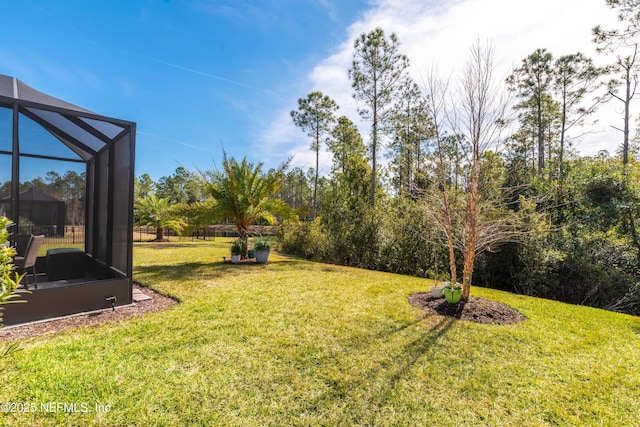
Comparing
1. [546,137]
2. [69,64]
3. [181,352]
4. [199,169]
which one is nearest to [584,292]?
[181,352]

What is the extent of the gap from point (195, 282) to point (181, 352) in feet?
11.7

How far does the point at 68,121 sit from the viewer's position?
5.05 meters

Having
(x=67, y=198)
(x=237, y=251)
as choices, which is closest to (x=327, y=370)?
(x=67, y=198)

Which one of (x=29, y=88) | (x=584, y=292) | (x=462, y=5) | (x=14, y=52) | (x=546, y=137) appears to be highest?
(x=546, y=137)

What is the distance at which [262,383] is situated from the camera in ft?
8.75

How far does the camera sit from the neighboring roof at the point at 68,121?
425cm

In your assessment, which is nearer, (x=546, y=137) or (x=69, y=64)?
(x=69, y=64)

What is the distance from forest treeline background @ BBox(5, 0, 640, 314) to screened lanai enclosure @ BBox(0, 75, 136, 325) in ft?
1.43

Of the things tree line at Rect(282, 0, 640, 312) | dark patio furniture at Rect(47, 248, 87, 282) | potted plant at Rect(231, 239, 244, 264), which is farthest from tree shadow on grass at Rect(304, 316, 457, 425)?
potted plant at Rect(231, 239, 244, 264)

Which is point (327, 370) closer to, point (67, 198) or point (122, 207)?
point (122, 207)

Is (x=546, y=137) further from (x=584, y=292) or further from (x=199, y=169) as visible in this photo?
(x=199, y=169)

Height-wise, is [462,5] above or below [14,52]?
above

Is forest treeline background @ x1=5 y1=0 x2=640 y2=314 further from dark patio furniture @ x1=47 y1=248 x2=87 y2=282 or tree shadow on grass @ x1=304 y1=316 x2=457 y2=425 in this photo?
tree shadow on grass @ x1=304 y1=316 x2=457 y2=425

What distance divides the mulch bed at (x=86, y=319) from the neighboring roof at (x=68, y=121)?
3192mm
